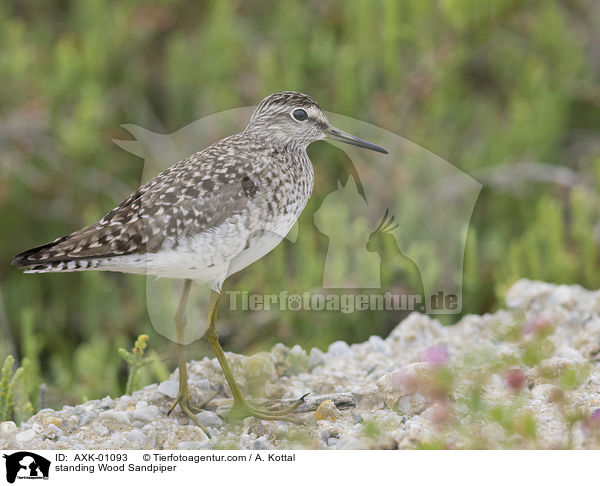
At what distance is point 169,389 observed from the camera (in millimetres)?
3188

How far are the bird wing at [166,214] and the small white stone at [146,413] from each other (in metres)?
0.65

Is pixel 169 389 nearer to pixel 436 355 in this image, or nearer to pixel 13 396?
pixel 13 396

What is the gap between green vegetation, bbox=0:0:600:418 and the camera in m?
4.82

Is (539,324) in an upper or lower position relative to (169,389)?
upper

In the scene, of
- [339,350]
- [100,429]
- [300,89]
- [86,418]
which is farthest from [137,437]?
[300,89]

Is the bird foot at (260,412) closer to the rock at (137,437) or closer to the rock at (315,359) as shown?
the rock at (137,437)

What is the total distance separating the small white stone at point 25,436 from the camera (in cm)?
284

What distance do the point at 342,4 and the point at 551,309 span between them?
3729 millimetres

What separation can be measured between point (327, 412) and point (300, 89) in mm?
3196

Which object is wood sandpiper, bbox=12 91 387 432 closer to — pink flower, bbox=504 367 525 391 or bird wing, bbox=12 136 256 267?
bird wing, bbox=12 136 256 267

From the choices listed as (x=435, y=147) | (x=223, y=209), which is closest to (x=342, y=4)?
(x=435, y=147)

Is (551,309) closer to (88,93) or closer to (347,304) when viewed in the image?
(347,304)
